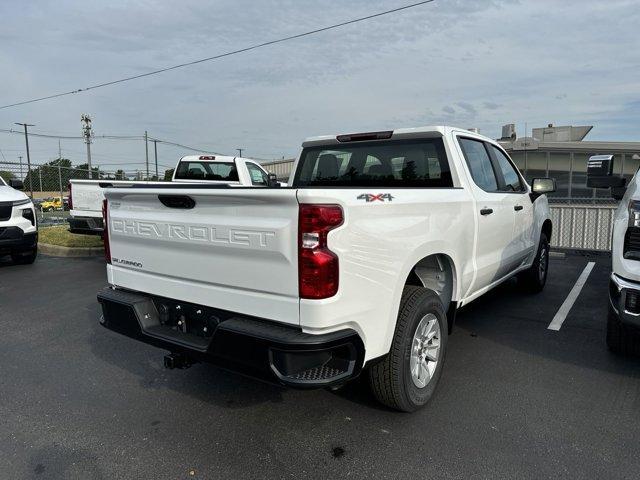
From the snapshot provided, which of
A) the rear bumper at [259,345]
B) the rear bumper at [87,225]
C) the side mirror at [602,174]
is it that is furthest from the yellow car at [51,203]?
the side mirror at [602,174]

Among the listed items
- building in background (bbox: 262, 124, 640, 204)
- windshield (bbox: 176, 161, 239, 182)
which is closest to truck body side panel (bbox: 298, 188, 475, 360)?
windshield (bbox: 176, 161, 239, 182)

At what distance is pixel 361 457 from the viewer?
9.14 feet

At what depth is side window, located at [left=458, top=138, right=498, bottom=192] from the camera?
14.0 feet

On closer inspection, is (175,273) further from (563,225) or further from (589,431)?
Result: (563,225)

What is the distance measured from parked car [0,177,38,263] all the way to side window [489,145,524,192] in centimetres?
790

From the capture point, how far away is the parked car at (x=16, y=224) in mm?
8426

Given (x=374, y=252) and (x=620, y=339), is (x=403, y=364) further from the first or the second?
(x=620, y=339)

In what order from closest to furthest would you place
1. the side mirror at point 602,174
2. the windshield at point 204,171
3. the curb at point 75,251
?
the side mirror at point 602,174, the curb at point 75,251, the windshield at point 204,171

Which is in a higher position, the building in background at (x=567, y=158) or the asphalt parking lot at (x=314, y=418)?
the building in background at (x=567, y=158)

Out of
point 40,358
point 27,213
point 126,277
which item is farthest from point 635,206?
point 27,213

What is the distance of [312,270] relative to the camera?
2412 mm

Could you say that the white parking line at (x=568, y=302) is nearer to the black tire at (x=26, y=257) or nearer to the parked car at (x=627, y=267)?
the parked car at (x=627, y=267)

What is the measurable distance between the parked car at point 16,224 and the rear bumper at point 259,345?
6744mm

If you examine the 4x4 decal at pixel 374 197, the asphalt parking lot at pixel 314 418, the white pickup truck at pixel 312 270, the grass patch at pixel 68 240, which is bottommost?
the asphalt parking lot at pixel 314 418
